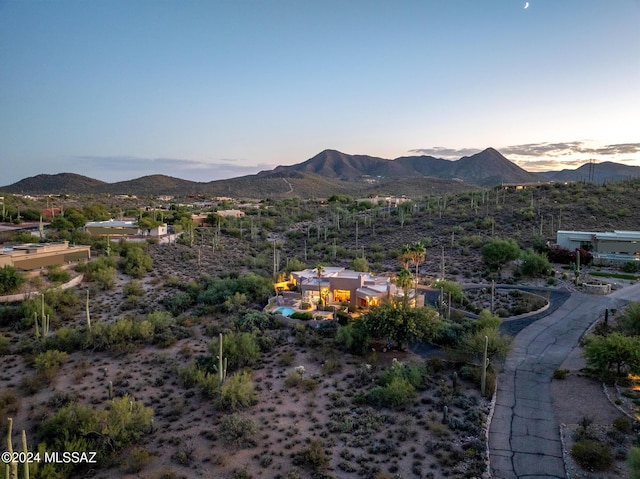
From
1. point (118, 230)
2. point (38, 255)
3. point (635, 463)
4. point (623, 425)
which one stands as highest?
point (118, 230)

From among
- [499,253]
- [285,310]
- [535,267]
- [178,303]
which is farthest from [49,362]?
[535,267]

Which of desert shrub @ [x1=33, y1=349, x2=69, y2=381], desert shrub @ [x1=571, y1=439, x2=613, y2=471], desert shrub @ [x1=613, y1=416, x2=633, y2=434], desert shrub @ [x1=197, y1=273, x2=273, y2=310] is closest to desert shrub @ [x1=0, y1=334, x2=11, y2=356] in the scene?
desert shrub @ [x1=33, y1=349, x2=69, y2=381]

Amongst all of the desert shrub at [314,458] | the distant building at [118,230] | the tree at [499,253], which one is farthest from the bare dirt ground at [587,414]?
→ the distant building at [118,230]

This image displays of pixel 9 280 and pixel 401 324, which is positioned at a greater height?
pixel 9 280

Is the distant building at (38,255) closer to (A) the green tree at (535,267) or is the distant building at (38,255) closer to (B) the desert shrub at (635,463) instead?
(B) the desert shrub at (635,463)

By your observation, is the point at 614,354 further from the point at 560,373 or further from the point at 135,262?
the point at 135,262

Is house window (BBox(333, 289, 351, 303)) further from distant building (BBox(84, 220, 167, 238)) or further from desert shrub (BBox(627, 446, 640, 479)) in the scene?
distant building (BBox(84, 220, 167, 238))

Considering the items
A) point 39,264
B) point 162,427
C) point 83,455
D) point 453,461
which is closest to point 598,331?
point 453,461
